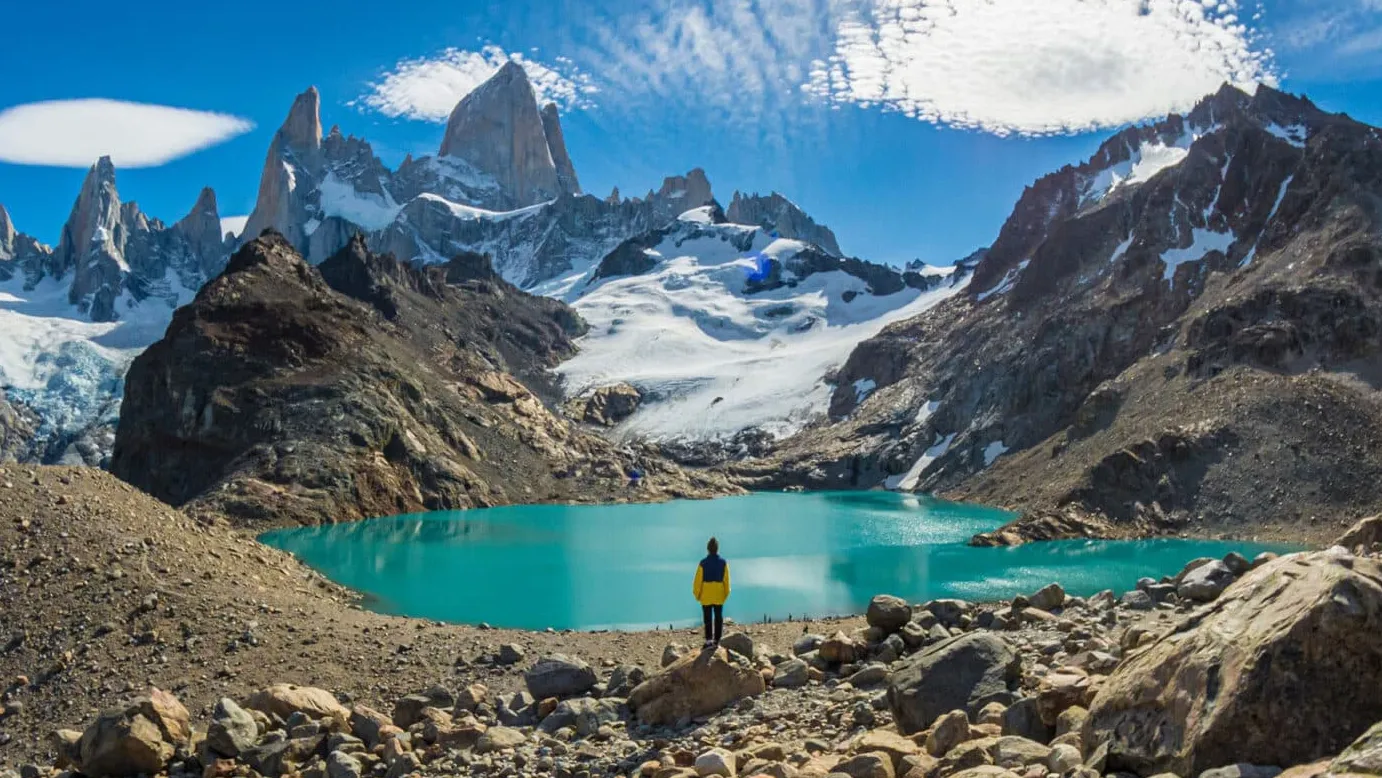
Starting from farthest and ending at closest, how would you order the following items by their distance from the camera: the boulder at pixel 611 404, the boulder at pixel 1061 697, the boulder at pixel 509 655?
the boulder at pixel 611 404 < the boulder at pixel 509 655 < the boulder at pixel 1061 697

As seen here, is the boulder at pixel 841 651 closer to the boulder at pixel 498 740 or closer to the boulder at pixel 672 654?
the boulder at pixel 672 654

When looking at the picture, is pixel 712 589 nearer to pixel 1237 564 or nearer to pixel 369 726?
pixel 369 726

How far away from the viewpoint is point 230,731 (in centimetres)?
1398

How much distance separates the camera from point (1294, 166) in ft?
303

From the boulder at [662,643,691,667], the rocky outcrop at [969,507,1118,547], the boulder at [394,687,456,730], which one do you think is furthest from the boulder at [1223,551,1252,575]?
the rocky outcrop at [969,507,1118,547]

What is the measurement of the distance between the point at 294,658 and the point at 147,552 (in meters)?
5.07

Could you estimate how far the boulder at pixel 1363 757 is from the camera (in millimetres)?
5953

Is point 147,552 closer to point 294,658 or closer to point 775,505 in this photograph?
point 294,658

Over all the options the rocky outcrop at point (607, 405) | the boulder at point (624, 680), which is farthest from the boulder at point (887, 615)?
the rocky outcrop at point (607, 405)

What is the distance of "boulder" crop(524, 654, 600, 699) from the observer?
53.7 feet

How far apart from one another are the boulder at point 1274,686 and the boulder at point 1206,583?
9756 mm

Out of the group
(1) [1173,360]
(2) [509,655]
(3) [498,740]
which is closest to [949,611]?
(2) [509,655]

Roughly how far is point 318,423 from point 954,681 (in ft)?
242

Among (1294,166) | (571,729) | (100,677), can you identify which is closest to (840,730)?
(571,729)
